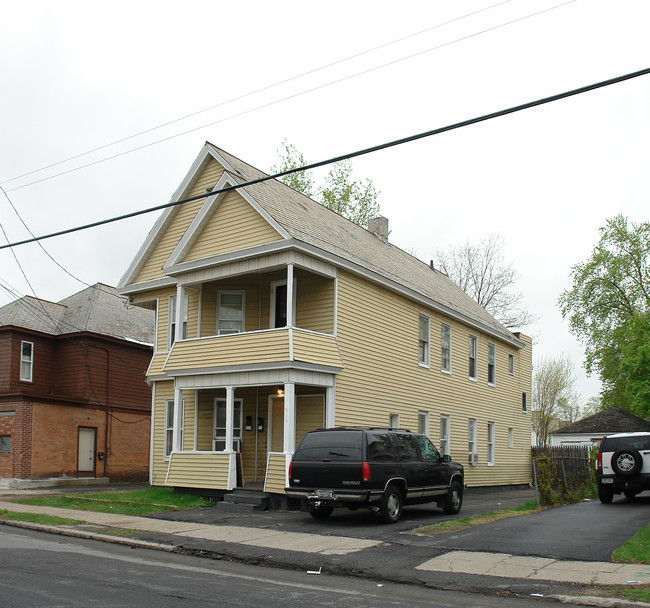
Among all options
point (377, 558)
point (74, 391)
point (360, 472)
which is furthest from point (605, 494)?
point (74, 391)

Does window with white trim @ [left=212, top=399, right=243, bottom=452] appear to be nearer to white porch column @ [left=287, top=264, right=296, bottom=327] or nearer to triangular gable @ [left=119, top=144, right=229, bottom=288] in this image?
white porch column @ [left=287, top=264, right=296, bottom=327]

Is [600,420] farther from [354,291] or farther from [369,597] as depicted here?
[369,597]

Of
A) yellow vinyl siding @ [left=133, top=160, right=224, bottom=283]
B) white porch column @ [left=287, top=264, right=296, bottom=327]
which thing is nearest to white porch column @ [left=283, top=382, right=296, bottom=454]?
white porch column @ [left=287, top=264, right=296, bottom=327]

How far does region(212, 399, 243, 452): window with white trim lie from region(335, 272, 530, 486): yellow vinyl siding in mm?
3391

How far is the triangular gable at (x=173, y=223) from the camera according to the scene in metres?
21.7

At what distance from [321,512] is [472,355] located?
Answer: 14.6 m

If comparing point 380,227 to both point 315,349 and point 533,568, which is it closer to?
point 315,349

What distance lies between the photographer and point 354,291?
20.4 metres

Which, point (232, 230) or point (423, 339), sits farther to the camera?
point (423, 339)

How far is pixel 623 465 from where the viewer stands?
18.6 metres

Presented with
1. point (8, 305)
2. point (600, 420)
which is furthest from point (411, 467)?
point (600, 420)

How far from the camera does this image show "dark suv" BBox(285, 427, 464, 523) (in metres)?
13.9

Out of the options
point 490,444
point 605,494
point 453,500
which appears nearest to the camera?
point 453,500

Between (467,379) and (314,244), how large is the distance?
11304 mm
